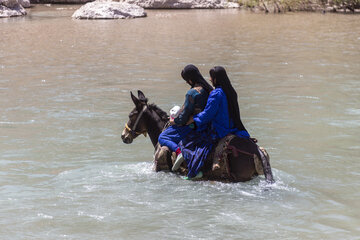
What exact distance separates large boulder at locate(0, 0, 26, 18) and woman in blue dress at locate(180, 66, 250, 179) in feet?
111

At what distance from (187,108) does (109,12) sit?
31115 mm

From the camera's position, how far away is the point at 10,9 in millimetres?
39219

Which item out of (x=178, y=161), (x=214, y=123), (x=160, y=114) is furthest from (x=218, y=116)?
(x=160, y=114)

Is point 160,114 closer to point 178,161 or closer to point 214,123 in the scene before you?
point 178,161

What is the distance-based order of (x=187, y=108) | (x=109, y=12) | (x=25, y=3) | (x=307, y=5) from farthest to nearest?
(x=25, y=3)
(x=307, y=5)
(x=109, y=12)
(x=187, y=108)

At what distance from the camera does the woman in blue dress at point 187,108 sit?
7.10 m

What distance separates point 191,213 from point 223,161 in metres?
0.75

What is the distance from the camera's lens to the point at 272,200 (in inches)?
277

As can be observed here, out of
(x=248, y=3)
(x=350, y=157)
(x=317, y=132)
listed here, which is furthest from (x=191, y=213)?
(x=248, y=3)

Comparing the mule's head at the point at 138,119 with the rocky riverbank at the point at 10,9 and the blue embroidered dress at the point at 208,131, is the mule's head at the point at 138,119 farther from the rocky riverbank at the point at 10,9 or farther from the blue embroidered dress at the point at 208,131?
the rocky riverbank at the point at 10,9

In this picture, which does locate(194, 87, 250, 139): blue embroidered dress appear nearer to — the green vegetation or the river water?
the river water

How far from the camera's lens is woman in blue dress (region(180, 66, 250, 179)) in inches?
274

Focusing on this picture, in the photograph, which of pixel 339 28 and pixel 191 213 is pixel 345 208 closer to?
pixel 191 213

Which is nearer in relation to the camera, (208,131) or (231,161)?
Result: (231,161)
